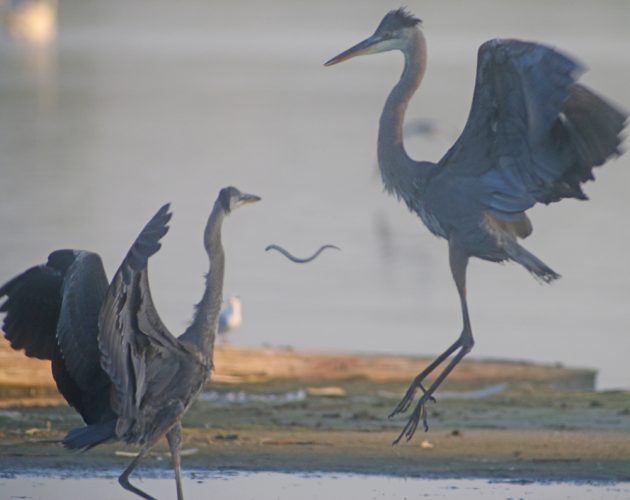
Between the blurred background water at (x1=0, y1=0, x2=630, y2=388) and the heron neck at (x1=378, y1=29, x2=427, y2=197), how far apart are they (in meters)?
4.06

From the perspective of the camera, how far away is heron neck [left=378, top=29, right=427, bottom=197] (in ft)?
31.8

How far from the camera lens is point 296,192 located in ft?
78.3

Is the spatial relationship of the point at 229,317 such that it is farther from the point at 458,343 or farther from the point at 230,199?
the point at 230,199

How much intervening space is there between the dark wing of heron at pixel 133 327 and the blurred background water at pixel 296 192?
19.1 feet

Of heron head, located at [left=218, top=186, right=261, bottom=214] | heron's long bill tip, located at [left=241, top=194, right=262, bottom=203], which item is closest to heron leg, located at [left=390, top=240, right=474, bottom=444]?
heron's long bill tip, located at [left=241, top=194, right=262, bottom=203]

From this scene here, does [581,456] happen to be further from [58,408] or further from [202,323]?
[58,408]

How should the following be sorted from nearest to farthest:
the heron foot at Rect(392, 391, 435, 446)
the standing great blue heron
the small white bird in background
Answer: the standing great blue heron, the heron foot at Rect(392, 391, 435, 446), the small white bird in background

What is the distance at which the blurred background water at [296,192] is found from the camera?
15461 mm

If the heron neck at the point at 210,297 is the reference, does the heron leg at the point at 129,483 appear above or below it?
below

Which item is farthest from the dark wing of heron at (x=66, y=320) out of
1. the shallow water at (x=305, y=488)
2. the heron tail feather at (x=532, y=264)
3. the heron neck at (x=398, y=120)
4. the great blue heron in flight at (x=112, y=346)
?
the heron tail feather at (x=532, y=264)

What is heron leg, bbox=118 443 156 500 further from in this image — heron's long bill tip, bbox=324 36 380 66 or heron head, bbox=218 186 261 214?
heron's long bill tip, bbox=324 36 380 66

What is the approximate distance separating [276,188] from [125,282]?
16796 mm

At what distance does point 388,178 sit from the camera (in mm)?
9758

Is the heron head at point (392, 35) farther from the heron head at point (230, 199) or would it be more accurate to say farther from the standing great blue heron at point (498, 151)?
the heron head at point (230, 199)
